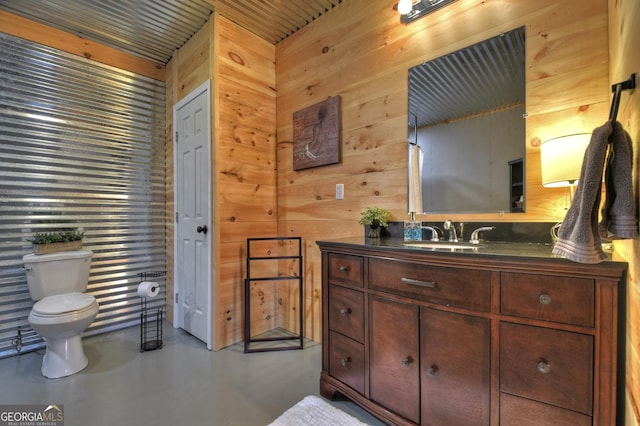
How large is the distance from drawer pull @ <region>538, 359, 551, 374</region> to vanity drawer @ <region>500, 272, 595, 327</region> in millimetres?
145

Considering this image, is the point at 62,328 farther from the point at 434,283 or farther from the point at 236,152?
the point at 434,283

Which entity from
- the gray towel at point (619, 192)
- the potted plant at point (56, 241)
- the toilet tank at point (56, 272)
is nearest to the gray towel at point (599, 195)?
the gray towel at point (619, 192)

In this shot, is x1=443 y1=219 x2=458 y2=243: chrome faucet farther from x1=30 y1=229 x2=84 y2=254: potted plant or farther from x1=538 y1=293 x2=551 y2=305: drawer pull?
x1=30 y1=229 x2=84 y2=254: potted plant

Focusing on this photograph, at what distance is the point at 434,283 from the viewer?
3.88 ft

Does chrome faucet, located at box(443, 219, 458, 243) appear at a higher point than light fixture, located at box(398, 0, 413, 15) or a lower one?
lower

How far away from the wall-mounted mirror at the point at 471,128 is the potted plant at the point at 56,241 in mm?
2709

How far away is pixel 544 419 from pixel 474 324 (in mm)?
341

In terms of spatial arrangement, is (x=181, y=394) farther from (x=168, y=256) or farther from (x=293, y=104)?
(x=293, y=104)

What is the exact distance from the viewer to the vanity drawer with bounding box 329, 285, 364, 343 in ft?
4.85

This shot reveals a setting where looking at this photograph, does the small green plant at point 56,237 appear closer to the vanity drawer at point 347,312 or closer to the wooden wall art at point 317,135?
the wooden wall art at point 317,135

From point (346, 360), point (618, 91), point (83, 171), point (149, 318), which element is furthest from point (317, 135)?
point (149, 318)

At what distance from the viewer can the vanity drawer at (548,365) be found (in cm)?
89

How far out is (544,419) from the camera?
0.95 metres

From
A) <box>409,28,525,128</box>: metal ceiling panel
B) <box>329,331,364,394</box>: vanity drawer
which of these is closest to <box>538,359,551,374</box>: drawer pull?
<box>329,331,364,394</box>: vanity drawer
